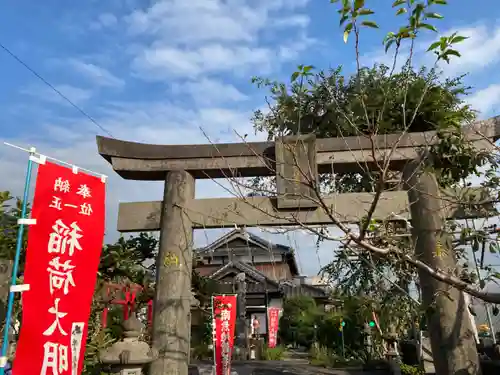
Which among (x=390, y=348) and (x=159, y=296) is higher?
(x=159, y=296)

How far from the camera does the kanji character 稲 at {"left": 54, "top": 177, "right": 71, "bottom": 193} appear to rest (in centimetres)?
391

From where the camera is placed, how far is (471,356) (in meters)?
4.90

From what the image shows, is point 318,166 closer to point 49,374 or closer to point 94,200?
point 94,200

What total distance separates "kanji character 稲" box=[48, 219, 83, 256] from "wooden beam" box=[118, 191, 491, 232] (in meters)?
1.88

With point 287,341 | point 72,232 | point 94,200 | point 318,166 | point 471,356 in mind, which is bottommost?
point 287,341

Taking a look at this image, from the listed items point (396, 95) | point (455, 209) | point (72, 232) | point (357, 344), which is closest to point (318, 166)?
point (455, 209)

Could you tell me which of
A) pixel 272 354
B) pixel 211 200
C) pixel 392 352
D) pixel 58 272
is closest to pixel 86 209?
pixel 58 272

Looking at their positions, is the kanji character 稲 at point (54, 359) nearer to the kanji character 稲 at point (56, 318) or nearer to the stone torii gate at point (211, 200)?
the kanji character 稲 at point (56, 318)

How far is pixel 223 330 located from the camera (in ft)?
31.8

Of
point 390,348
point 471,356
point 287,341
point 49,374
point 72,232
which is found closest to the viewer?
point 49,374

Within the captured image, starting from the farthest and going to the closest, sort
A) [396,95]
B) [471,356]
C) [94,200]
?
[396,95] → [471,356] → [94,200]

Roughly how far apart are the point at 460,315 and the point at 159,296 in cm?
402

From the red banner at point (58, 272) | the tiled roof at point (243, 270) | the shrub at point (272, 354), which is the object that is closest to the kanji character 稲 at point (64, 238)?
the red banner at point (58, 272)

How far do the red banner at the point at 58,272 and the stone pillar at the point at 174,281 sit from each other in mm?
1420
